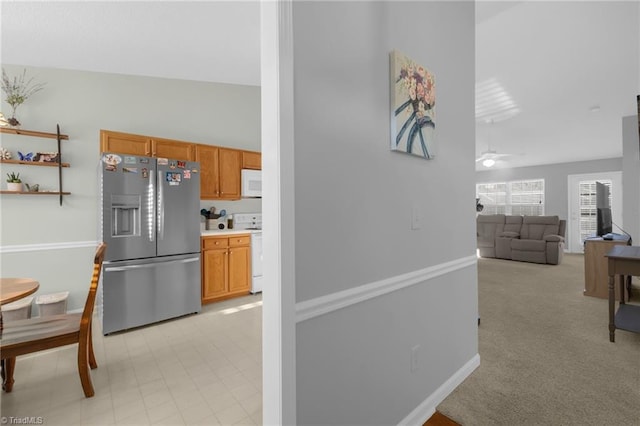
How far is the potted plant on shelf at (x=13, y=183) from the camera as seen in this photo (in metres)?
3.09

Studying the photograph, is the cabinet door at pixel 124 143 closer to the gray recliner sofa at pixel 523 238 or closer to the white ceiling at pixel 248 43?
the white ceiling at pixel 248 43

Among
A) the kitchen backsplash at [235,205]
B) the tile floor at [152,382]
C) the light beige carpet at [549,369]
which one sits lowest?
the tile floor at [152,382]

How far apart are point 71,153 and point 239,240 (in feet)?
7.19

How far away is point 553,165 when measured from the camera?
8648mm

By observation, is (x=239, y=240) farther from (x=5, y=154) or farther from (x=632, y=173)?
(x=632, y=173)

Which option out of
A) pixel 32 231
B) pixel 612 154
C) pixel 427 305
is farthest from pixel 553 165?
pixel 32 231

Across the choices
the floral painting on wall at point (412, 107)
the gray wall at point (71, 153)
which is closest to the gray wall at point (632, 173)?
the floral painting on wall at point (412, 107)

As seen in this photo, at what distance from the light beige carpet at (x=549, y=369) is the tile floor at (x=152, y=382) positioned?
136 centimetres

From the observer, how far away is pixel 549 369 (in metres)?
2.13

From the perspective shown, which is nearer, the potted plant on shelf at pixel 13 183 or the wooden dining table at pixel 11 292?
the wooden dining table at pixel 11 292

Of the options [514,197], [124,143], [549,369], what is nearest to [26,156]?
[124,143]

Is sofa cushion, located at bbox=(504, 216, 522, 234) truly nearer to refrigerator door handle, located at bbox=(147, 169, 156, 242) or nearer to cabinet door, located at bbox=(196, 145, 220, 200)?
cabinet door, located at bbox=(196, 145, 220, 200)

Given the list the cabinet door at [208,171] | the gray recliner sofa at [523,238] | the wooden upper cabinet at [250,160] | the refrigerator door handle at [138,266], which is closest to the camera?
the refrigerator door handle at [138,266]

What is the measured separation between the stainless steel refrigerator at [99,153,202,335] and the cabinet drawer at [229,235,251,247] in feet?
1.88
